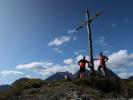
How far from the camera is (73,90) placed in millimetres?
24547

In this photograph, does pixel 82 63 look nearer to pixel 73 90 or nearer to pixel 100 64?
pixel 100 64

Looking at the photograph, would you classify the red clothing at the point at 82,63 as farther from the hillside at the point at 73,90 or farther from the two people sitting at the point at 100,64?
the hillside at the point at 73,90

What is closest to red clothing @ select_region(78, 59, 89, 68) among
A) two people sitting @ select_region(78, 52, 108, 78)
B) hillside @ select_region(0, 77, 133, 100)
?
two people sitting @ select_region(78, 52, 108, 78)

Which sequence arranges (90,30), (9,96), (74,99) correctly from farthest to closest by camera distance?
1. (90,30)
2. (9,96)
3. (74,99)

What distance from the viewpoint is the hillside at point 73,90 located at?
74.6ft

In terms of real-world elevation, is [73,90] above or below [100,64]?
below

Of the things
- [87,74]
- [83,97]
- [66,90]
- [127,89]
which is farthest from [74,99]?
[87,74]

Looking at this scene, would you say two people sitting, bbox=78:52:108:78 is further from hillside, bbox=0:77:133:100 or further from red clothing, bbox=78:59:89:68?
hillside, bbox=0:77:133:100

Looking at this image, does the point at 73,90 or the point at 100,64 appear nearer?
the point at 73,90

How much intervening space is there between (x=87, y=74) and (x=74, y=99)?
38.2 feet

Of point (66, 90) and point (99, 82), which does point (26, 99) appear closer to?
point (66, 90)

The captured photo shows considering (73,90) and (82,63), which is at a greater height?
(82,63)

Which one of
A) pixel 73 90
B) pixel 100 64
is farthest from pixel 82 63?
pixel 73 90

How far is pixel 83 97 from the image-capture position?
21438 mm
